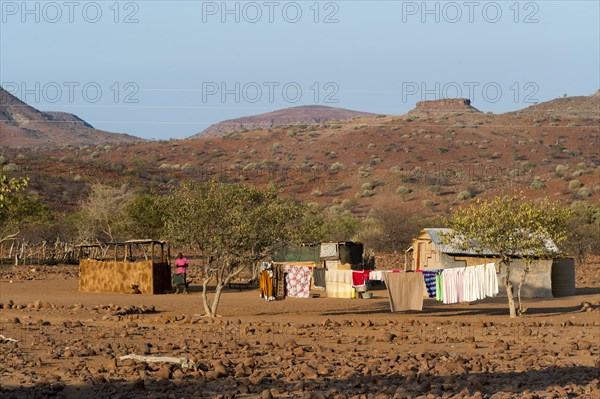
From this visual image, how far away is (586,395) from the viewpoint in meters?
14.5

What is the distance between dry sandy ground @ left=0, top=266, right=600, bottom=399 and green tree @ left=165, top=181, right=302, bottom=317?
169cm

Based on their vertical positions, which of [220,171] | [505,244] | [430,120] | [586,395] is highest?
[430,120]

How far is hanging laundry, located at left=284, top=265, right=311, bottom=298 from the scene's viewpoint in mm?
28141

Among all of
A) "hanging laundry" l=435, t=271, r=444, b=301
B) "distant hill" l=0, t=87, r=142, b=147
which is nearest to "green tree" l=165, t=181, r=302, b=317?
"hanging laundry" l=435, t=271, r=444, b=301

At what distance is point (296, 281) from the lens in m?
28.2

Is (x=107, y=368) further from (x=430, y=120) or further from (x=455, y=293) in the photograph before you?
(x=430, y=120)

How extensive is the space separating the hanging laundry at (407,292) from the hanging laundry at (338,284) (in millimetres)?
3694

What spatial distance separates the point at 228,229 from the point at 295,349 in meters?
7.62

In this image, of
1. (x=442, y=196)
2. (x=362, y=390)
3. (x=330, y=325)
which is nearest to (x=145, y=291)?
(x=330, y=325)

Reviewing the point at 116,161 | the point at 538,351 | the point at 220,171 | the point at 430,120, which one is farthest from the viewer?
the point at 430,120

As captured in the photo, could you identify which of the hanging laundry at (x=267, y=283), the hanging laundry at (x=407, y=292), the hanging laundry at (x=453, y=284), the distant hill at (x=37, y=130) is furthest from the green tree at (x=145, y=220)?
the distant hill at (x=37, y=130)

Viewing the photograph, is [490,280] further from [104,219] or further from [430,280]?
[104,219]

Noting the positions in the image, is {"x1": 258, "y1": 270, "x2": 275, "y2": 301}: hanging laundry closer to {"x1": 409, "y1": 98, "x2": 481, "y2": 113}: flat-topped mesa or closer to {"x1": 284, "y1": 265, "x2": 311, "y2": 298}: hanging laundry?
{"x1": 284, "y1": 265, "x2": 311, "y2": 298}: hanging laundry

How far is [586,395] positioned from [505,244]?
13115 millimetres
